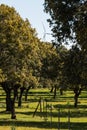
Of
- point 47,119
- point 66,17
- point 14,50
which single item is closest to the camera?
point 66,17

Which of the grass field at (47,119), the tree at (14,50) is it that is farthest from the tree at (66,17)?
the tree at (14,50)

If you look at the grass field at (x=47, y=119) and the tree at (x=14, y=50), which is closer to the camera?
the grass field at (x=47, y=119)

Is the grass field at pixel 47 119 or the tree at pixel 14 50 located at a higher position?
the tree at pixel 14 50

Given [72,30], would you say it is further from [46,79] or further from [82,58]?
[46,79]

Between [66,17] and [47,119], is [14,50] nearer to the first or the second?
[47,119]

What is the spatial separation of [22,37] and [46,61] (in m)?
50.9

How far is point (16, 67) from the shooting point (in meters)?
56.9

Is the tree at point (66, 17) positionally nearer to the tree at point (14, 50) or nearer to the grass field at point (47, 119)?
the grass field at point (47, 119)

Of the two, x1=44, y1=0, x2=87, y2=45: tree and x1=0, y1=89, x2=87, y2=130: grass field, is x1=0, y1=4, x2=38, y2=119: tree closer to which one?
x1=0, y1=89, x2=87, y2=130: grass field

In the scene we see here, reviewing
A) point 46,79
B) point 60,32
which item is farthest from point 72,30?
point 46,79

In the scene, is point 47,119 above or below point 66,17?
below

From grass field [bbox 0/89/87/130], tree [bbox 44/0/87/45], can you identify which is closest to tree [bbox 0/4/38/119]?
grass field [bbox 0/89/87/130]

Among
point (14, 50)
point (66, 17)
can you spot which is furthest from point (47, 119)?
point (66, 17)

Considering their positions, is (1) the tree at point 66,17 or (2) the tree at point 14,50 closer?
(1) the tree at point 66,17
